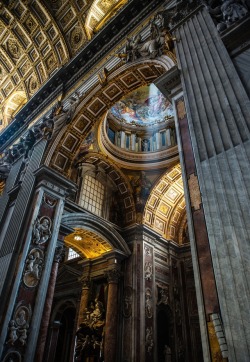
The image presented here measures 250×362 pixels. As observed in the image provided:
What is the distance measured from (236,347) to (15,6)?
13649 mm

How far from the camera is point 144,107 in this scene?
14.4m

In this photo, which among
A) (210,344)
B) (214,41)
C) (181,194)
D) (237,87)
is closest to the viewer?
(210,344)

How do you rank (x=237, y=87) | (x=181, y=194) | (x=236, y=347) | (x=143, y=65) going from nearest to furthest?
(x=236, y=347) < (x=237, y=87) < (x=143, y=65) < (x=181, y=194)

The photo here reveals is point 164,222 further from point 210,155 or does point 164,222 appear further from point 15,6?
point 15,6

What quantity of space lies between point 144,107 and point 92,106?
6187 mm

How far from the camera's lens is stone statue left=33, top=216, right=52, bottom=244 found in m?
6.68

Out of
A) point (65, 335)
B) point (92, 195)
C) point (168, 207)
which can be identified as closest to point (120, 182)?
point (92, 195)

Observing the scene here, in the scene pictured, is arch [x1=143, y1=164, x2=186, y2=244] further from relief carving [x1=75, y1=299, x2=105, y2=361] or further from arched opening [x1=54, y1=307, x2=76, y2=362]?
arched opening [x1=54, y1=307, x2=76, y2=362]

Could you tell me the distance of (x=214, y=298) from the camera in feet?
8.54

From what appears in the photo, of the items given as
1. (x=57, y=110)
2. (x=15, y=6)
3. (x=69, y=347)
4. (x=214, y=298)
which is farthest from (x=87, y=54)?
(x=69, y=347)

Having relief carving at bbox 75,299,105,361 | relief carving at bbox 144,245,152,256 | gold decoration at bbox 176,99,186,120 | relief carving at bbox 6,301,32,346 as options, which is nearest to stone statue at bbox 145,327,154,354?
relief carving at bbox 75,299,105,361

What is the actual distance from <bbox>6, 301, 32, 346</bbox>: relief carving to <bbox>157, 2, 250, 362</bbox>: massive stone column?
4.47 m

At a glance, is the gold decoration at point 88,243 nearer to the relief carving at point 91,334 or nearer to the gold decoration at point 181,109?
the relief carving at point 91,334

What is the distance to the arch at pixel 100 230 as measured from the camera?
997 cm
